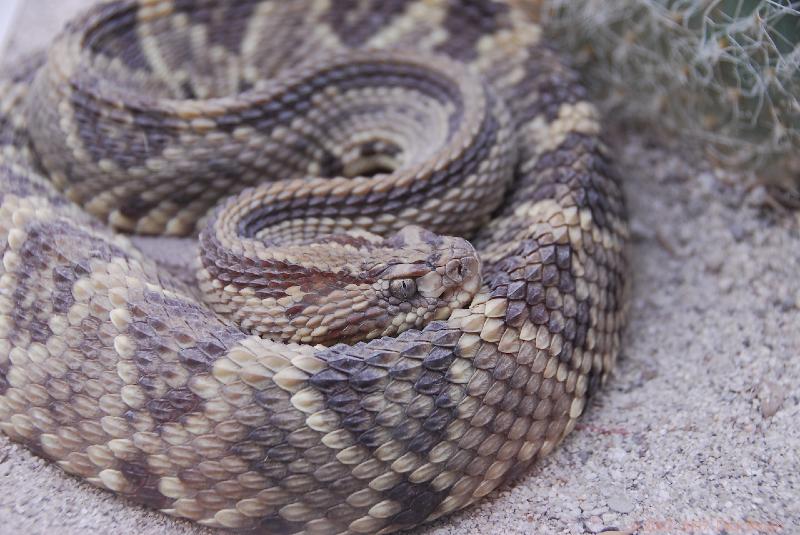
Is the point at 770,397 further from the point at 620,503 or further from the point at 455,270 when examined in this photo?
the point at 455,270

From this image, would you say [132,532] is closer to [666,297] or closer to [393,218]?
[393,218]

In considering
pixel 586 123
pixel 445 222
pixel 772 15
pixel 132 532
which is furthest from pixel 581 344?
pixel 132 532

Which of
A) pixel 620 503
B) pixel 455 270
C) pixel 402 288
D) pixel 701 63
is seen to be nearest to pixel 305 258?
pixel 402 288

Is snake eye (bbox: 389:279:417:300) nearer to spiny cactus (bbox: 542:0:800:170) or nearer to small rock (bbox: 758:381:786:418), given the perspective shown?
small rock (bbox: 758:381:786:418)

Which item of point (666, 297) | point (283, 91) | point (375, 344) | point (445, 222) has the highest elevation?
point (283, 91)

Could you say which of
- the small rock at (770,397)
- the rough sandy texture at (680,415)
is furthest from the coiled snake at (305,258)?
the small rock at (770,397)

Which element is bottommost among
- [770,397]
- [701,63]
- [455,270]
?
[770,397]
